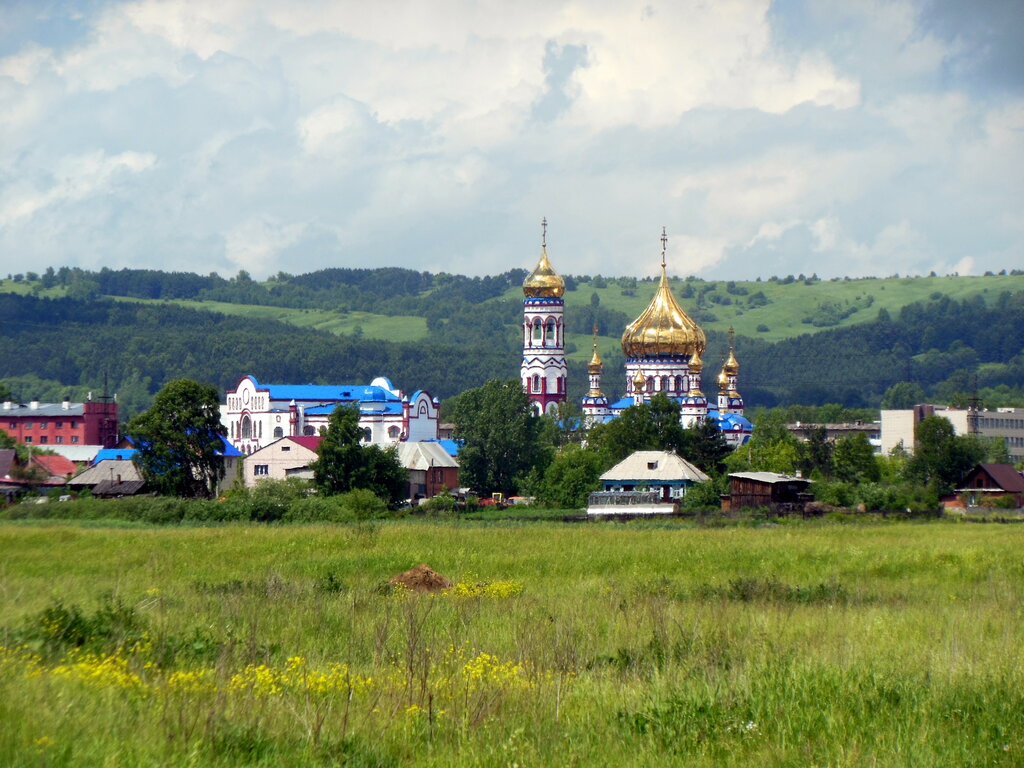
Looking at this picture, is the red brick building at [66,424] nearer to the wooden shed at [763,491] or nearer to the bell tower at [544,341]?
the bell tower at [544,341]

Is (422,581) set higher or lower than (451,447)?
lower

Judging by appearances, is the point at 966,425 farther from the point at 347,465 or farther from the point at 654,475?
the point at 347,465

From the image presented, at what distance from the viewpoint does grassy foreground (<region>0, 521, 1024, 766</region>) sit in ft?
46.8

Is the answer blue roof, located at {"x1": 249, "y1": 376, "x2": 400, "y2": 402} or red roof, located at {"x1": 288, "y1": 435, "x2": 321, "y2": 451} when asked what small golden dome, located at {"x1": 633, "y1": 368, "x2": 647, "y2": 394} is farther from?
red roof, located at {"x1": 288, "y1": 435, "x2": 321, "y2": 451}

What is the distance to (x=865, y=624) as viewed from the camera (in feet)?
72.8

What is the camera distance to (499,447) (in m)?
89.4

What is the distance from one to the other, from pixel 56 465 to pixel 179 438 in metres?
24.1

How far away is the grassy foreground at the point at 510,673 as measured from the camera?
14.3 meters

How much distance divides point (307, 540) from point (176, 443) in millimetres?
33024

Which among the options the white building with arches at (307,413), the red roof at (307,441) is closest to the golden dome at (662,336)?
the white building with arches at (307,413)

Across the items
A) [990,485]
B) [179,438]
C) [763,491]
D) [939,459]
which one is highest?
[179,438]

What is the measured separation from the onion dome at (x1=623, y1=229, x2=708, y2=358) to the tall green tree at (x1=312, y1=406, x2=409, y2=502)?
4182 cm

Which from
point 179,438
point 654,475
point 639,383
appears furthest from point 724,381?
point 179,438

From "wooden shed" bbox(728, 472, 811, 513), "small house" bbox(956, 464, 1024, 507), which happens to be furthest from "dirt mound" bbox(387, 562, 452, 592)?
"small house" bbox(956, 464, 1024, 507)
